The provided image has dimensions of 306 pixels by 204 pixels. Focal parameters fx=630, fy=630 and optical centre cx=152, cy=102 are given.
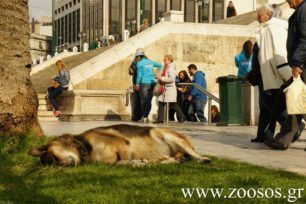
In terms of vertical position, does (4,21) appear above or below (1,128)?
above

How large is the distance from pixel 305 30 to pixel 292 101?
846mm

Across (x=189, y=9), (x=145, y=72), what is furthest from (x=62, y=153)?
(x=189, y=9)

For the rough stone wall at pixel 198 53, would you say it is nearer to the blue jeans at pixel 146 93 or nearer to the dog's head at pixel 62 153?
the blue jeans at pixel 146 93

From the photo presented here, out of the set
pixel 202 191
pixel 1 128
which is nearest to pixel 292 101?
pixel 202 191

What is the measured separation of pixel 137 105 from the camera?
17.3 metres

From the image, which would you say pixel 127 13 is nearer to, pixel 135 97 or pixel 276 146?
pixel 135 97

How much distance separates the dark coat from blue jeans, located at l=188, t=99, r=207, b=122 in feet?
29.4

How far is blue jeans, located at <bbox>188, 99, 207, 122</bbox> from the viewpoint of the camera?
54.6 feet

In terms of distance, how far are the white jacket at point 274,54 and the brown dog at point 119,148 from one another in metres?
2.20

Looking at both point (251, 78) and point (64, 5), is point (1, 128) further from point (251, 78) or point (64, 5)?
point (64, 5)

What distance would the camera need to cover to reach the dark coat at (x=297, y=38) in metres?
7.30

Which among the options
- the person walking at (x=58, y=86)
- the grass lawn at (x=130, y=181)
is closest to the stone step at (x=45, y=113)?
the person walking at (x=58, y=86)

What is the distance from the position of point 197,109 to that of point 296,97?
9.66 meters

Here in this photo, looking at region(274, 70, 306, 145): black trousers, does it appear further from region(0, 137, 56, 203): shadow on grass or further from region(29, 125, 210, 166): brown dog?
region(0, 137, 56, 203): shadow on grass
